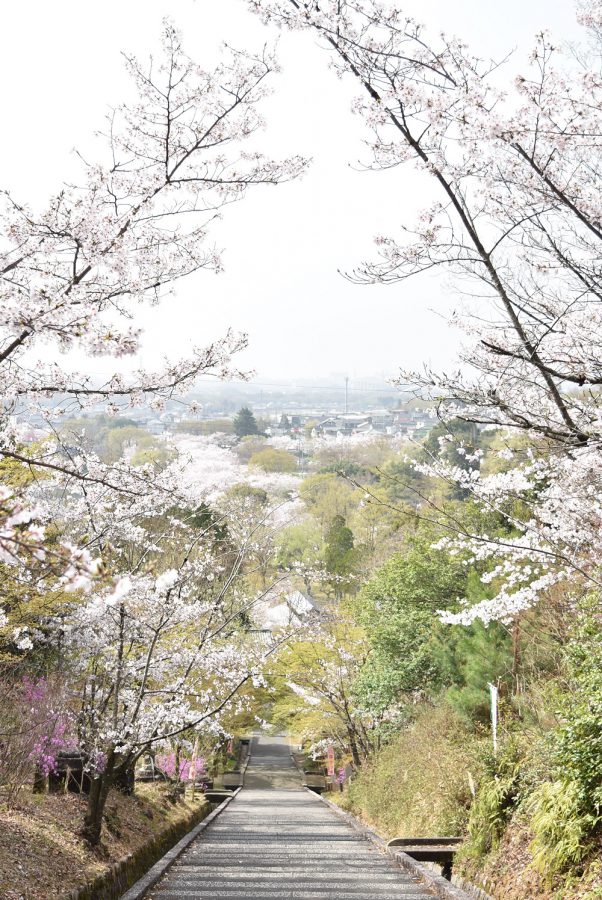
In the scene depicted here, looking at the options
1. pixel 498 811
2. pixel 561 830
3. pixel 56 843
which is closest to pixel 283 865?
pixel 56 843

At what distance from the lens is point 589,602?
8.10 meters

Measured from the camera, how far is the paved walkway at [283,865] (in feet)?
23.3

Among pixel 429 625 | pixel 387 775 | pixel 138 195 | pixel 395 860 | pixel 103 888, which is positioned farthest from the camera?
pixel 429 625

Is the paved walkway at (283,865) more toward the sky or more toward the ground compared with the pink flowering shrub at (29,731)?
more toward the ground

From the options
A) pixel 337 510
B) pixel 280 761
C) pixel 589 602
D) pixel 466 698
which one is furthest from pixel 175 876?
pixel 337 510

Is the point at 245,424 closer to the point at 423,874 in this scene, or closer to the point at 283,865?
the point at 283,865

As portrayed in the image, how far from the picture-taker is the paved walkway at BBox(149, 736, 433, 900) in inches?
280

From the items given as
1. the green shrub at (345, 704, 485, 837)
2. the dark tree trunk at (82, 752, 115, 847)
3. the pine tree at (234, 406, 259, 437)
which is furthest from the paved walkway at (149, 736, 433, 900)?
the pine tree at (234, 406, 259, 437)

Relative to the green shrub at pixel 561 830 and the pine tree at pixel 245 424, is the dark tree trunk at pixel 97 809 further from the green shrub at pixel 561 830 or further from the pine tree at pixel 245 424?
the pine tree at pixel 245 424

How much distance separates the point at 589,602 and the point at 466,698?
4890 mm

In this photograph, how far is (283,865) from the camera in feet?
29.5

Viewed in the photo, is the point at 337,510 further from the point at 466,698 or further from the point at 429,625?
the point at 466,698

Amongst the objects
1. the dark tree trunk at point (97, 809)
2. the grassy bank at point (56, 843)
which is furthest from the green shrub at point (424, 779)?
the dark tree trunk at point (97, 809)

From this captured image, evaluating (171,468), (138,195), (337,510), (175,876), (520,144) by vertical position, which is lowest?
(337,510)
